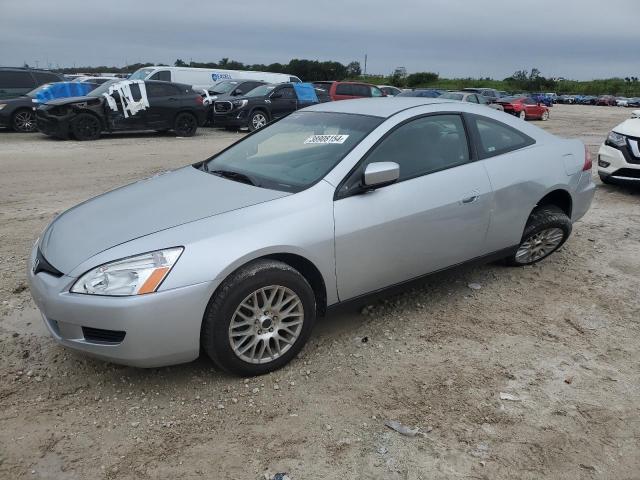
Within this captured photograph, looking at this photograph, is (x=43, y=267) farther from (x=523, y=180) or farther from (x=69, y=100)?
(x=69, y=100)

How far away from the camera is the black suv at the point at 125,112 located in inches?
516

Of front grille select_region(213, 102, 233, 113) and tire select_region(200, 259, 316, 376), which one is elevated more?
tire select_region(200, 259, 316, 376)

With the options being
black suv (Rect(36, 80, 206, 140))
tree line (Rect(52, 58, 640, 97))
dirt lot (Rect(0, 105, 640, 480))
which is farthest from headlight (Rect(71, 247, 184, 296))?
tree line (Rect(52, 58, 640, 97))

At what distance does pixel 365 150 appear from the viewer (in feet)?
11.3

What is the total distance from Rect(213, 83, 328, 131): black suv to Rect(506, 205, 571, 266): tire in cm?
1253

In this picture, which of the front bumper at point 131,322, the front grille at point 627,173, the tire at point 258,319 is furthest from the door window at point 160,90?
the tire at point 258,319

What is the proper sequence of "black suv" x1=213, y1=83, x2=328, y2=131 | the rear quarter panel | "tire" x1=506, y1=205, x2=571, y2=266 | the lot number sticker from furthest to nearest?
"black suv" x1=213, y1=83, x2=328, y2=131 → "tire" x1=506, y1=205, x2=571, y2=266 → the rear quarter panel → the lot number sticker

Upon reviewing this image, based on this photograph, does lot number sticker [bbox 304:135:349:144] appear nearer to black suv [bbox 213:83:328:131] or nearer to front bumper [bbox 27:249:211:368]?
front bumper [bbox 27:249:211:368]

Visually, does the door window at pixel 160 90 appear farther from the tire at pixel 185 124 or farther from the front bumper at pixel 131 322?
the front bumper at pixel 131 322

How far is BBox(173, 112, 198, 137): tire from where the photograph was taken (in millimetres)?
15234

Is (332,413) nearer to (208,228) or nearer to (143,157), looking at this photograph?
(208,228)

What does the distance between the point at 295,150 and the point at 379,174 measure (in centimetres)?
83

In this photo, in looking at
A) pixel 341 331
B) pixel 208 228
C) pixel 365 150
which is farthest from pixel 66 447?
pixel 365 150

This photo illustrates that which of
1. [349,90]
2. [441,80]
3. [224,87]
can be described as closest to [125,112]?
[224,87]
